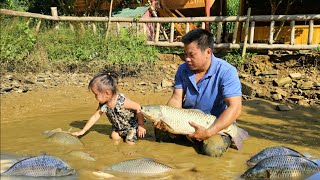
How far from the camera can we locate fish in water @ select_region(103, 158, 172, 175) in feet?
13.7

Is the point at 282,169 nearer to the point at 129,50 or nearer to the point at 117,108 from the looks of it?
the point at 117,108

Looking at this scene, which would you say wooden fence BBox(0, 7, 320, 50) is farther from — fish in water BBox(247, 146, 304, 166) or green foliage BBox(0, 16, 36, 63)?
fish in water BBox(247, 146, 304, 166)

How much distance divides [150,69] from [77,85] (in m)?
2.29

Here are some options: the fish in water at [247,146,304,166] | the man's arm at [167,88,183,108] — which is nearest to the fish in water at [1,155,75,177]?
the man's arm at [167,88,183,108]

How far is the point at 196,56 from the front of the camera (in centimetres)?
471

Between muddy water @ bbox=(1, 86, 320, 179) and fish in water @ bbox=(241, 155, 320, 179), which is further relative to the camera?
muddy water @ bbox=(1, 86, 320, 179)

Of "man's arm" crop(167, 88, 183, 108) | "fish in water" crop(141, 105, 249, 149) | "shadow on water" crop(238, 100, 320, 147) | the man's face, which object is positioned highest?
the man's face

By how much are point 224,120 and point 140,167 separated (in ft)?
3.50

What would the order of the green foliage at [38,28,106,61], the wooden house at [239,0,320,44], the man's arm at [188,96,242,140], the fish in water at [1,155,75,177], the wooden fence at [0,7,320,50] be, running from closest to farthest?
1. the fish in water at [1,155,75,177]
2. the man's arm at [188,96,242,140]
3. the green foliage at [38,28,106,61]
4. the wooden fence at [0,7,320,50]
5. the wooden house at [239,0,320,44]

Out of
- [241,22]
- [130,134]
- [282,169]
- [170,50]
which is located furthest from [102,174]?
[170,50]

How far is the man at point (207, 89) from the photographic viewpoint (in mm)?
4660

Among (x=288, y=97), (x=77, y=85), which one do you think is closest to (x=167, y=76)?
(x=77, y=85)

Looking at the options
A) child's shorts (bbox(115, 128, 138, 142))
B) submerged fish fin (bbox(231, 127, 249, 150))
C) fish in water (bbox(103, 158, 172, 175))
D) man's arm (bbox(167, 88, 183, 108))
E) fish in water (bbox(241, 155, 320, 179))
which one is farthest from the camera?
child's shorts (bbox(115, 128, 138, 142))

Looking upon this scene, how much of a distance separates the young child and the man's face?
94cm
